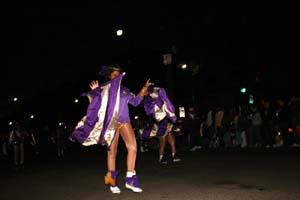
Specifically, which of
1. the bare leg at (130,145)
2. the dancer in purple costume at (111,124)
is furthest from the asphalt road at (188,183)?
the bare leg at (130,145)

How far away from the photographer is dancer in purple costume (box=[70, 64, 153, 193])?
6.87m

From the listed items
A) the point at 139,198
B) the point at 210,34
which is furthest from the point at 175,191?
the point at 210,34

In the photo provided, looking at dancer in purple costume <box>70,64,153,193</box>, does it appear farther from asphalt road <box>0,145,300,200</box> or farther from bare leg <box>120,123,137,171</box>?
asphalt road <box>0,145,300,200</box>

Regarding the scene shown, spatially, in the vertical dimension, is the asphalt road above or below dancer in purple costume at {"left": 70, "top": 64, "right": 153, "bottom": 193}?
below

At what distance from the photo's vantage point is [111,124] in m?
6.85

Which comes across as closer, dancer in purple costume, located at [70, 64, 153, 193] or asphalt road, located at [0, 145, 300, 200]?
asphalt road, located at [0, 145, 300, 200]

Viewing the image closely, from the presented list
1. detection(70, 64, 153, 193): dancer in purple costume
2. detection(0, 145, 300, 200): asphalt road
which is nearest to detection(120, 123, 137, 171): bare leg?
detection(70, 64, 153, 193): dancer in purple costume

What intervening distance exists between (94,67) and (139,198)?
150 feet

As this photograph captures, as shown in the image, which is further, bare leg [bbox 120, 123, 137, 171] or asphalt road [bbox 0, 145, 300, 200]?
bare leg [bbox 120, 123, 137, 171]

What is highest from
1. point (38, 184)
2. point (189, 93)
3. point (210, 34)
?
point (210, 34)

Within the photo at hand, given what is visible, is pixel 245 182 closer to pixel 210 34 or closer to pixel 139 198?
pixel 139 198

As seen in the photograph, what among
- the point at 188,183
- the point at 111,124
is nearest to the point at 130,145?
the point at 111,124

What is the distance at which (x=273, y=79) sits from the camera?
98.1 ft

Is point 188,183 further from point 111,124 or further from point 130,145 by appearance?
point 111,124
